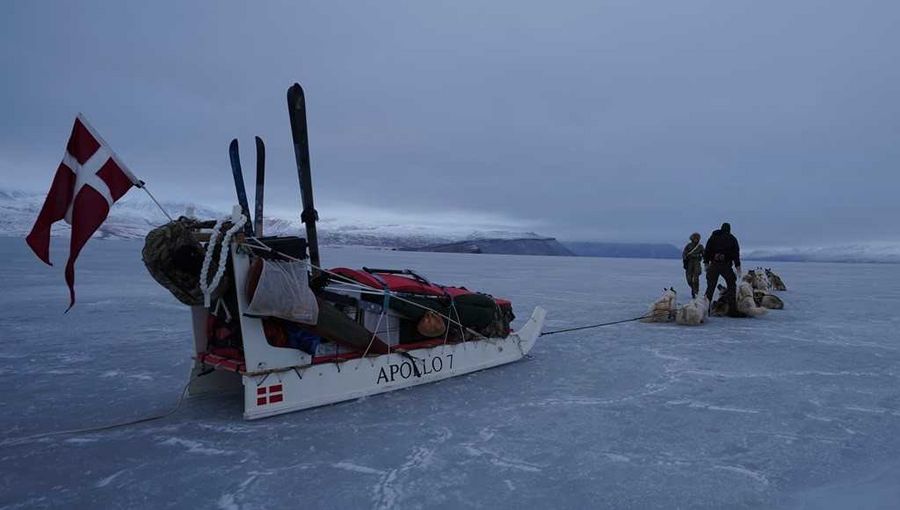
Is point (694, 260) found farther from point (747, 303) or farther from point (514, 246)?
point (514, 246)

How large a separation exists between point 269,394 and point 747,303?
8.82 meters

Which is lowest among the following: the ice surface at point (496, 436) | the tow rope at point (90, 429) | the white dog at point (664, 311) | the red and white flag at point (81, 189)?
the tow rope at point (90, 429)

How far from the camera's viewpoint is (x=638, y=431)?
3623mm

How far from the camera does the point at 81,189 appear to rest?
3281 millimetres

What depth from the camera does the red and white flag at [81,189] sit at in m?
3.18

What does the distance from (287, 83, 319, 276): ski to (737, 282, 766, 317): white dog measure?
7983 mm

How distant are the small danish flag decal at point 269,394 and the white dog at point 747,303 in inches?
342

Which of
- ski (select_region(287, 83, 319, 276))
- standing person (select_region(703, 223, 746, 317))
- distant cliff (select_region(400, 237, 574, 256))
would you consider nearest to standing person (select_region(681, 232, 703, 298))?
standing person (select_region(703, 223, 746, 317))

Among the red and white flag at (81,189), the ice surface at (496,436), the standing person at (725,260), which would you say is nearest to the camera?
the ice surface at (496,436)

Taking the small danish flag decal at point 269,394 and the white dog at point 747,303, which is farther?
the white dog at point 747,303

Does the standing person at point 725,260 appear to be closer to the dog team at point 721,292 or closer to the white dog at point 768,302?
the dog team at point 721,292

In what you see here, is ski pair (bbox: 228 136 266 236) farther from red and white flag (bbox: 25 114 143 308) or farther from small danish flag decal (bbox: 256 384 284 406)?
small danish flag decal (bbox: 256 384 284 406)

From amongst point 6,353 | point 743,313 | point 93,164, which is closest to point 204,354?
point 93,164

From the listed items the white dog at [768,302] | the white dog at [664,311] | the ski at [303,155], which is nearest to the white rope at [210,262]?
the ski at [303,155]
